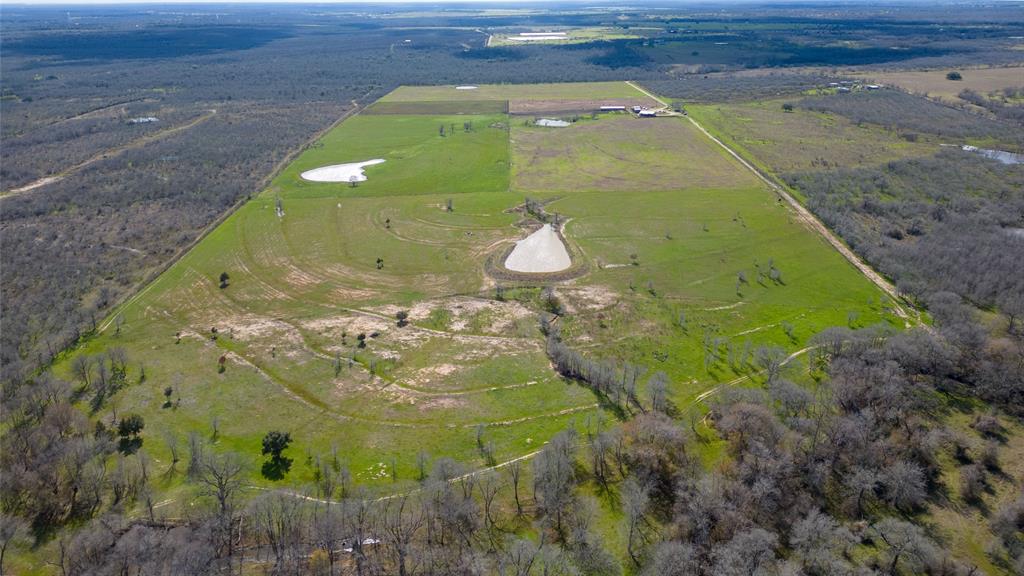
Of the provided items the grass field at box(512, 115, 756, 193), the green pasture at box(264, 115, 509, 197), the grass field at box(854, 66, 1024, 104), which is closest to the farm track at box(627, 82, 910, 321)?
→ the grass field at box(512, 115, 756, 193)

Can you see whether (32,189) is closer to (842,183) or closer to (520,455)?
(520,455)

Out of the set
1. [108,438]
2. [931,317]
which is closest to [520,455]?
[108,438]

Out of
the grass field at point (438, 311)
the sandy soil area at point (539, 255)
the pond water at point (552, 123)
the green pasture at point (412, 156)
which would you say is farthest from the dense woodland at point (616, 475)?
the pond water at point (552, 123)

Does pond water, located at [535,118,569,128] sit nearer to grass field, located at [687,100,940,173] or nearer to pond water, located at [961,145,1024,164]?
grass field, located at [687,100,940,173]

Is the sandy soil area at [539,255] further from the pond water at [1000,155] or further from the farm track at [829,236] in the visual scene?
the pond water at [1000,155]

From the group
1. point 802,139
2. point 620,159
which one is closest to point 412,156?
point 620,159

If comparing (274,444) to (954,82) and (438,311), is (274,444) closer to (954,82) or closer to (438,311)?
(438,311)
